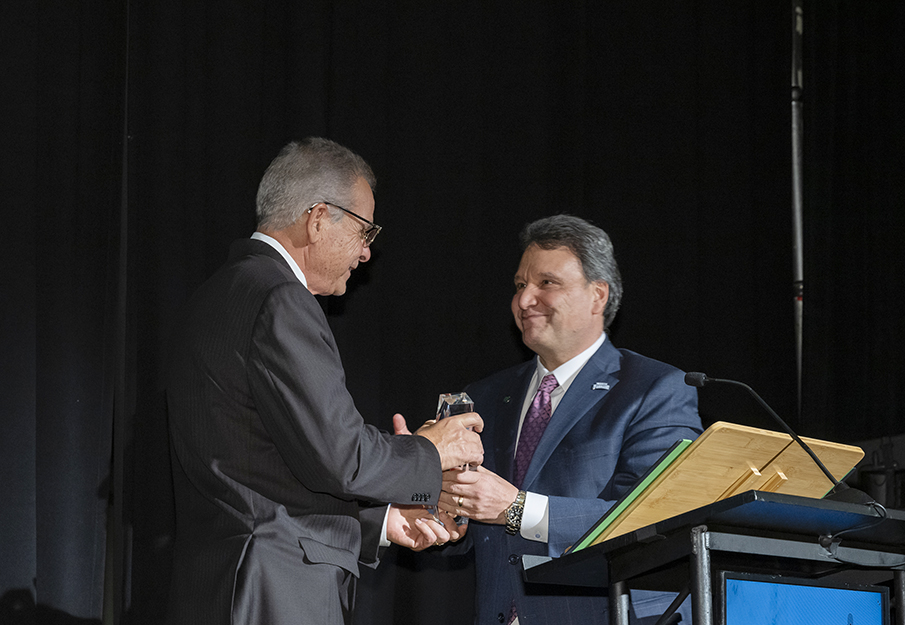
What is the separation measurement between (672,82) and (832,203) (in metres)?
1.04

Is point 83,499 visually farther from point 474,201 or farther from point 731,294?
point 731,294

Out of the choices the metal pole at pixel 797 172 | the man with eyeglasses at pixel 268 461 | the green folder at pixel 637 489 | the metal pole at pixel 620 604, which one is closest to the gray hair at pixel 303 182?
the man with eyeglasses at pixel 268 461

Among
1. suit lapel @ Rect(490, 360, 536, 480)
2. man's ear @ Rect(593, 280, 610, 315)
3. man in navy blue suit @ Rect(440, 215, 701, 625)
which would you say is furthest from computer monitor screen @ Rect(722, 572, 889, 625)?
man's ear @ Rect(593, 280, 610, 315)

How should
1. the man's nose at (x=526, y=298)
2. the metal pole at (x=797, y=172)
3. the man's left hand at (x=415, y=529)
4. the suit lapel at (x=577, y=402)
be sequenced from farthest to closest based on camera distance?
the metal pole at (x=797, y=172)
the man's nose at (x=526, y=298)
the suit lapel at (x=577, y=402)
the man's left hand at (x=415, y=529)

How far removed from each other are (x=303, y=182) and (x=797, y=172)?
10.7 ft

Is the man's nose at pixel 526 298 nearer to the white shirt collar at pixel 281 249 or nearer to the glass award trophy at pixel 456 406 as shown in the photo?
the glass award trophy at pixel 456 406

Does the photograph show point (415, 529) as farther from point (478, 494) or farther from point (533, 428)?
point (533, 428)

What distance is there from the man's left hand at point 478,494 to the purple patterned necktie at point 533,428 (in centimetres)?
27

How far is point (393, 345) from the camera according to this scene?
3586 mm

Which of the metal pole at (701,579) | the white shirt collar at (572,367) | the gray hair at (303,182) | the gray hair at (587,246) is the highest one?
the gray hair at (303,182)

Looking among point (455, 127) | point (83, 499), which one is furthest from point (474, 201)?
point (83, 499)

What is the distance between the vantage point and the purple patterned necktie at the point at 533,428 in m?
2.96

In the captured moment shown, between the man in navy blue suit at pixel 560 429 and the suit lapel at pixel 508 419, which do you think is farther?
the suit lapel at pixel 508 419

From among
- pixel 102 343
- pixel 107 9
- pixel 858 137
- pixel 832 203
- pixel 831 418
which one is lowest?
pixel 831 418
